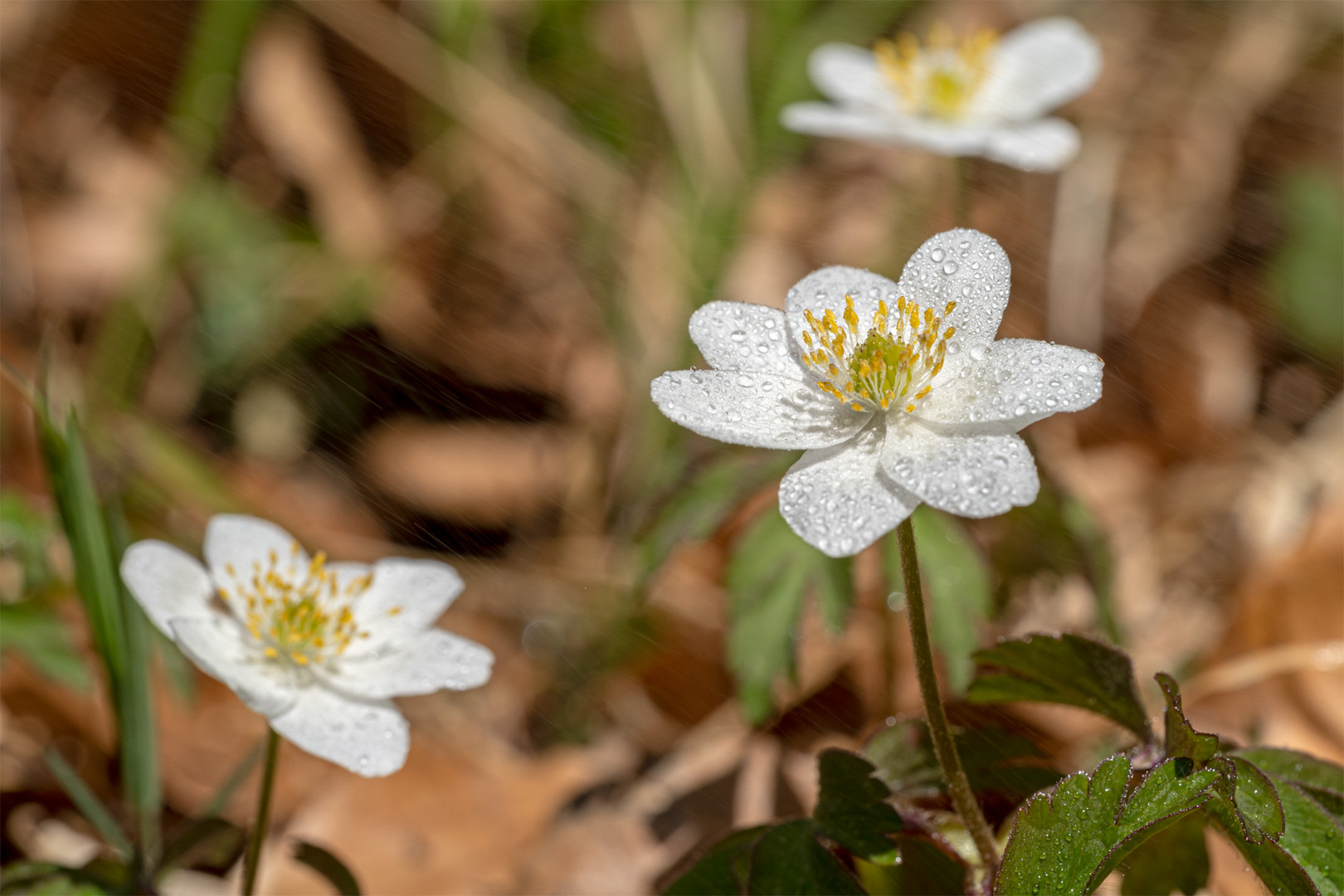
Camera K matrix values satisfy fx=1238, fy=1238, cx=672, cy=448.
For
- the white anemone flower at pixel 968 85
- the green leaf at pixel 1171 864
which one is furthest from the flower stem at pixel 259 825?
the white anemone flower at pixel 968 85

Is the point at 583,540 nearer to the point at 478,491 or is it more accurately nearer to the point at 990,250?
the point at 478,491

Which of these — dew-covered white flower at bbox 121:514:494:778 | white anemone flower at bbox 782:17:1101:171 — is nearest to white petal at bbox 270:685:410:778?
dew-covered white flower at bbox 121:514:494:778

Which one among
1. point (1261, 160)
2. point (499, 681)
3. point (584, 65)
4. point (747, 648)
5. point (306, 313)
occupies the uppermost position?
point (1261, 160)

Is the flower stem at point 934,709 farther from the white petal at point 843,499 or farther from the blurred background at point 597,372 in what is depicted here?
the blurred background at point 597,372

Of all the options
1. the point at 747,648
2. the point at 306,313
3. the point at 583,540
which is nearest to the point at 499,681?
the point at 583,540

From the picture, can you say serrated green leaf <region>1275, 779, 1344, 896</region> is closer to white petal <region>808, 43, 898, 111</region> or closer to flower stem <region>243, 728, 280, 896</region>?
flower stem <region>243, 728, 280, 896</region>

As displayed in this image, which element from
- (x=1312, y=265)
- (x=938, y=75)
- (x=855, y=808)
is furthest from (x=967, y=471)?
(x=1312, y=265)
